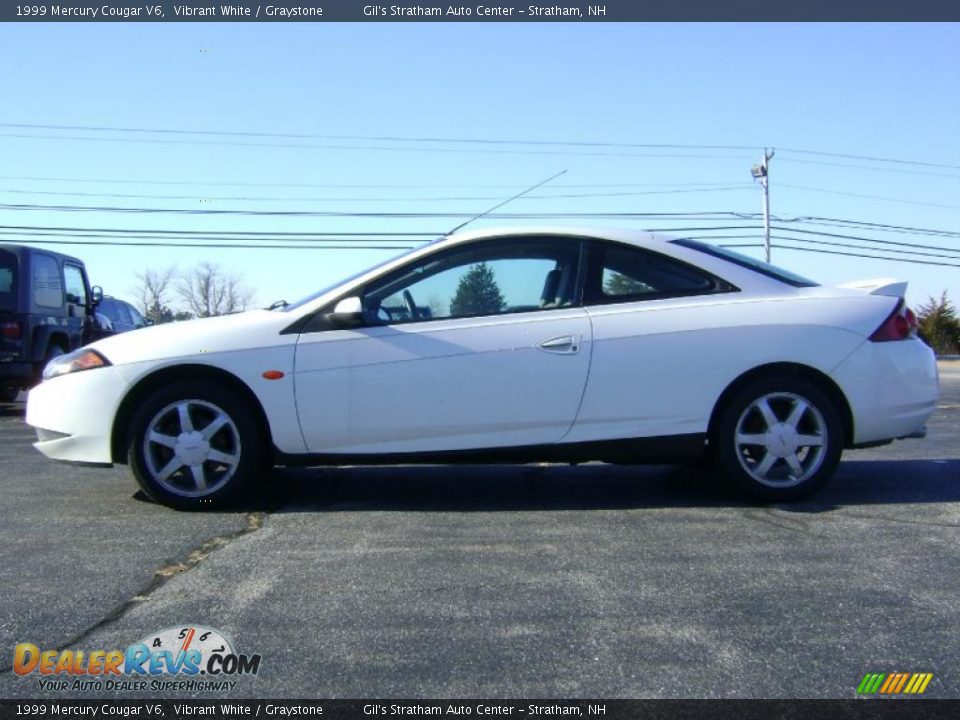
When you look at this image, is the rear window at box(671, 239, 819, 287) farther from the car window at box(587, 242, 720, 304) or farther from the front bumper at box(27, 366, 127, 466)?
the front bumper at box(27, 366, 127, 466)

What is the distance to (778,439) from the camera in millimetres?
4980

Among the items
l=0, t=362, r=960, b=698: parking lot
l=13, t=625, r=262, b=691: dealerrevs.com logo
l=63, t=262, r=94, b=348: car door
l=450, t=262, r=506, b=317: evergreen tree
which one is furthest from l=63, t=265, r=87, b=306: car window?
l=13, t=625, r=262, b=691: dealerrevs.com logo

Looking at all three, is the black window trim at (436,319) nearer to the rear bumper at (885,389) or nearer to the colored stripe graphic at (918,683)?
the rear bumper at (885,389)

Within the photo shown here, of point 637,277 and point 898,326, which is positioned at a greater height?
point 637,277

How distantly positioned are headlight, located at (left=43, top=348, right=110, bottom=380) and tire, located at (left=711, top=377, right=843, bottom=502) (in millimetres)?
3335

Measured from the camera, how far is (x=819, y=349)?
5.00m

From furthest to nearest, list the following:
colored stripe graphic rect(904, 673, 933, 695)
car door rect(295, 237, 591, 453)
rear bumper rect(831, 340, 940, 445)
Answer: rear bumper rect(831, 340, 940, 445), car door rect(295, 237, 591, 453), colored stripe graphic rect(904, 673, 933, 695)

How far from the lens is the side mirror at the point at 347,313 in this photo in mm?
4914

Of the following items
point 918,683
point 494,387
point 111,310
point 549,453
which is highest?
point 111,310

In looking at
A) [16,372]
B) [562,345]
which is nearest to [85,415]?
[562,345]

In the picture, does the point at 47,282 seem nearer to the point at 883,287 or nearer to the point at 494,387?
the point at 494,387

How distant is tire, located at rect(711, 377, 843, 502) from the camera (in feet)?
16.3

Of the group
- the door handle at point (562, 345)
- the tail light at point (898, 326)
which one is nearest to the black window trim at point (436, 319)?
the door handle at point (562, 345)

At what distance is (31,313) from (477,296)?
8.50 m
